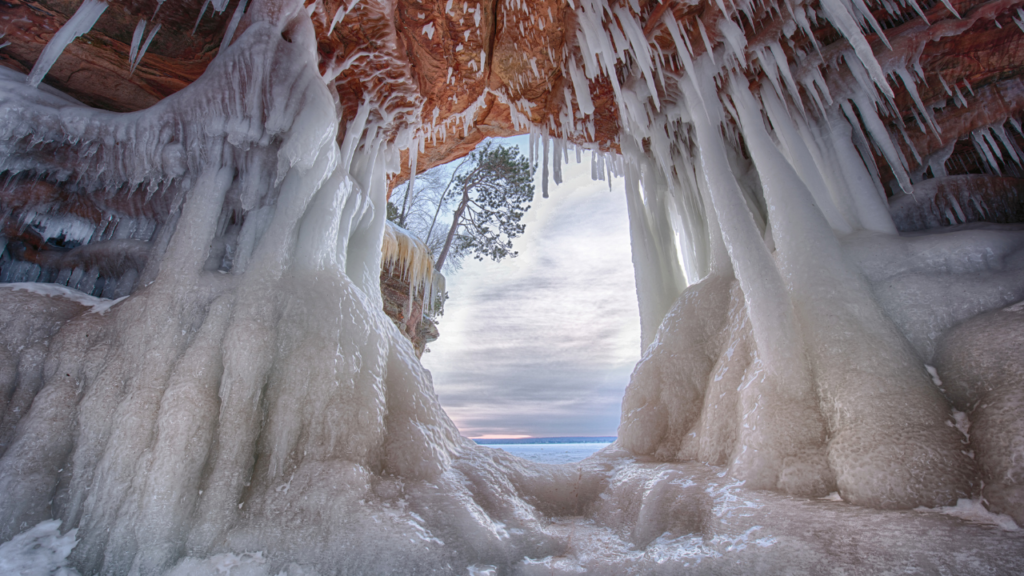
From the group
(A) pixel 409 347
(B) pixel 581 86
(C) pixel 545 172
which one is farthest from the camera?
(C) pixel 545 172

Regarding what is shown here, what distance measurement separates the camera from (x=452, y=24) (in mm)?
3996

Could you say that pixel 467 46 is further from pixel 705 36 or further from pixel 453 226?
pixel 453 226

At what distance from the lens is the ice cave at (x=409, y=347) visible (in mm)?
2225

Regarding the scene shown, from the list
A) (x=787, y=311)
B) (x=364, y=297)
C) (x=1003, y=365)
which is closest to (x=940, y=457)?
(x=1003, y=365)

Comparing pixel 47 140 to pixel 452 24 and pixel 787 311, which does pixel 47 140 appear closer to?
pixel 452 24

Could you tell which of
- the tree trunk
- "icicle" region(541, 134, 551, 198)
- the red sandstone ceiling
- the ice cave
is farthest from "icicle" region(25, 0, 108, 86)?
the tree trunk

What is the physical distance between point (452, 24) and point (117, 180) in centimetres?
327

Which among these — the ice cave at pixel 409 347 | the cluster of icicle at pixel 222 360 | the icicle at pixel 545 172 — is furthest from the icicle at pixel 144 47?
the icicle at pixel 545 172

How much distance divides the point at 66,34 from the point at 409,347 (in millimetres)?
3592

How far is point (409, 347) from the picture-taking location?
4137 millimetres

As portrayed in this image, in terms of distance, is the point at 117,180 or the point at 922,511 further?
the point at 117,180

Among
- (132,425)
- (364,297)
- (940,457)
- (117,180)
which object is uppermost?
(117,180)

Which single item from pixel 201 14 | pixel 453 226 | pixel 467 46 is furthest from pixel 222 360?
pixel 453 226

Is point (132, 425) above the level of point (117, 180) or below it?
below
